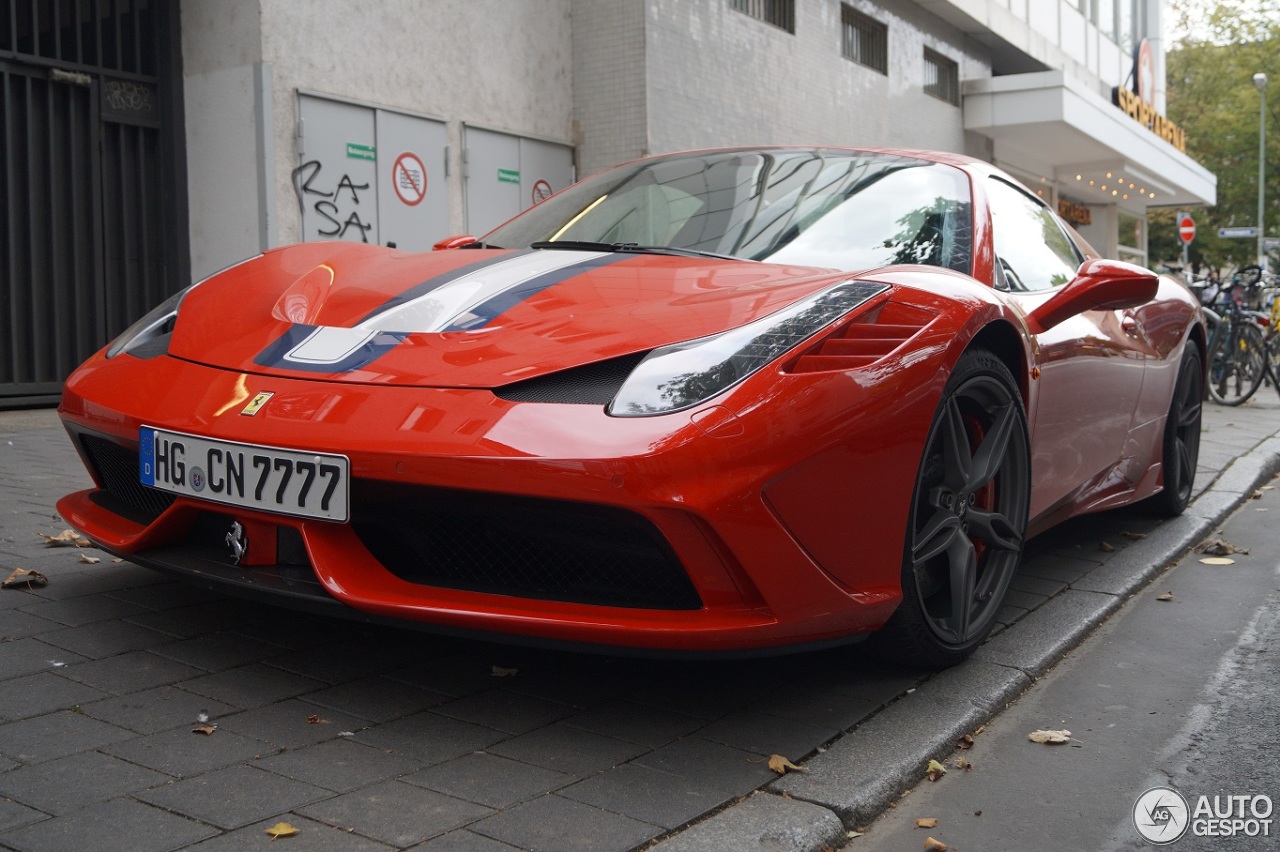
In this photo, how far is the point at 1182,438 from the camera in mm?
5113

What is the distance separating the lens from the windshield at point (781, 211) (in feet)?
10.3

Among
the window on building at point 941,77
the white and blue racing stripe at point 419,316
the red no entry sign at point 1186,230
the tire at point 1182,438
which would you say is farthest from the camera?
the red no entry sign at point 1186,230

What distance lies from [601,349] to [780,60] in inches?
504

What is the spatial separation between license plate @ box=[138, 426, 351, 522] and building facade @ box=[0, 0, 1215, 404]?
6.07m

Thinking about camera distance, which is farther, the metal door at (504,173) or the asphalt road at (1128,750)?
the metal door at (504,173)

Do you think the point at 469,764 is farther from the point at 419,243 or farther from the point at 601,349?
the point at 419,243

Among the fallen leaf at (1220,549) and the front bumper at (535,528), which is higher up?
the front bumper at (535,528)

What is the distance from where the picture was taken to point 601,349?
239 centimetres

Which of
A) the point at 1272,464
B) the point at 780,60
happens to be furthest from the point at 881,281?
the point at 780,60

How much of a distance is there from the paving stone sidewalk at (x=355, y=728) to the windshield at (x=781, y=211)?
1026mm

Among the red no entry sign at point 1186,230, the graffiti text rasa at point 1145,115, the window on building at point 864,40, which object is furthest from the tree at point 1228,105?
the window on building at point 864,40

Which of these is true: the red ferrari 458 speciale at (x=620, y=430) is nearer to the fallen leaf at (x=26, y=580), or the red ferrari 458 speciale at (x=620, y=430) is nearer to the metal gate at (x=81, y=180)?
the fallen leaf at (x=26, y=580)

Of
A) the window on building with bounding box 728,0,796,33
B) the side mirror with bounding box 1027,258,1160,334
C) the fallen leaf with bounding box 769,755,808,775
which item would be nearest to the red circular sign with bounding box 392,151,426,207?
the window on building with bounding box 728,0,796,33

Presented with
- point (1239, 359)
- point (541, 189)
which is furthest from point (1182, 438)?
point (541, 189)
